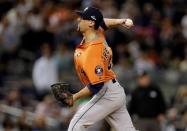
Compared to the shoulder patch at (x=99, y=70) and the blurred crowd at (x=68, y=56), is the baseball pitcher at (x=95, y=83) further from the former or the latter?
the blurred crowd at (x=68, y=56)

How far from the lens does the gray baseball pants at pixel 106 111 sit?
10.1 meters

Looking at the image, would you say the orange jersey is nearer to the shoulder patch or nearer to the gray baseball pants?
the shoulder patch

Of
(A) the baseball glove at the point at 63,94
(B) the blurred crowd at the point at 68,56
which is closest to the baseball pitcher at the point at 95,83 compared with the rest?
(A) the baseball glove at the point at 63,94

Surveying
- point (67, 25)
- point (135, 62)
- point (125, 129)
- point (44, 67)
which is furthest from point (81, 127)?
point (67, 25)

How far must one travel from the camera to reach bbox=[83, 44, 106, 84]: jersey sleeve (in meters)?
9.85

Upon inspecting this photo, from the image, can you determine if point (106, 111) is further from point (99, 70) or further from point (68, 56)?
point (68, 56)

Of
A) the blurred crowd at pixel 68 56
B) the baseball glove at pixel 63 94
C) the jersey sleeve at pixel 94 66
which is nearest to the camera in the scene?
the jersey sleeve at pixel 94 66

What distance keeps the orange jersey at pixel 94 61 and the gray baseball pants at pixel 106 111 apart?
0.20m

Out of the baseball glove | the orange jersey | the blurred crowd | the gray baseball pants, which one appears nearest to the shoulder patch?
the orange jersey

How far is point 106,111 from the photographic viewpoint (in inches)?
399

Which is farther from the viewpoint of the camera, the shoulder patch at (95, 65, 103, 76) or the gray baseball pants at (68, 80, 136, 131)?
the gray baseball pants at (68, 80, 136, 131)

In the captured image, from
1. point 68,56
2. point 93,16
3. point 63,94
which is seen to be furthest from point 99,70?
point 68,56

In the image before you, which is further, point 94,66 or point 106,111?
point 106,111

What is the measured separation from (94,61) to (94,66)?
0.06m
